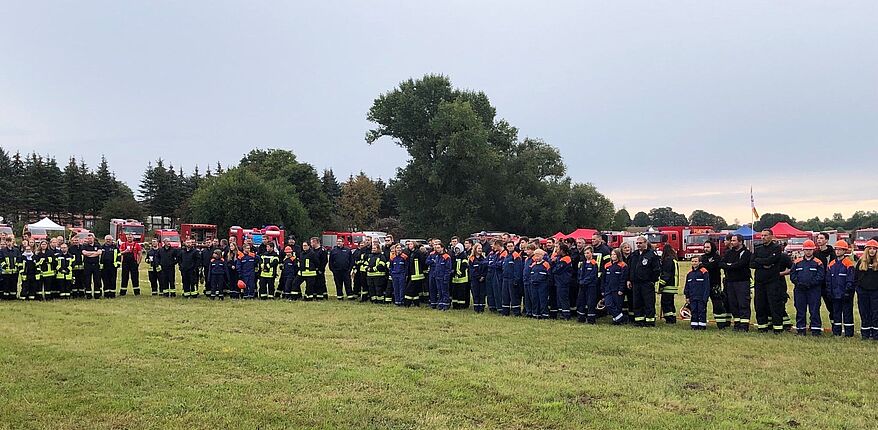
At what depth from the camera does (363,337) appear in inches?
421

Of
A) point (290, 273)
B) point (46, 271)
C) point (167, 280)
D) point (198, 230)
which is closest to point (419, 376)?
point (290, 273)

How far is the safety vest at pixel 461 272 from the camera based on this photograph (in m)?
15.3

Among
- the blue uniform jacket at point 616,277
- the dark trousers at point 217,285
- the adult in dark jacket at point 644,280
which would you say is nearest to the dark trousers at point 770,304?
the adult in dark jacket at point 644,280

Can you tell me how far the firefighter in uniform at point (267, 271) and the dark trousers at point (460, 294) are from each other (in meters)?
5.10

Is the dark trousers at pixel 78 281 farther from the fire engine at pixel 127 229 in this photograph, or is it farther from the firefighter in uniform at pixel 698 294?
the fire engine at pixel 127 229

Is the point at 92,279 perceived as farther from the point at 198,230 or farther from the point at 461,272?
the point at 198,230

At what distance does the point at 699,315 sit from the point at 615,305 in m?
1.48

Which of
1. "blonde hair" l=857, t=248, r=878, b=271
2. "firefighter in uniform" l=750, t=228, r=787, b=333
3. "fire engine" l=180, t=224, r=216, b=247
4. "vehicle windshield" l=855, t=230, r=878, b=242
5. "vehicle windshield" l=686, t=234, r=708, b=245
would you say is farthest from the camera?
"fire engine" l=180, t=224, r=216, b=247

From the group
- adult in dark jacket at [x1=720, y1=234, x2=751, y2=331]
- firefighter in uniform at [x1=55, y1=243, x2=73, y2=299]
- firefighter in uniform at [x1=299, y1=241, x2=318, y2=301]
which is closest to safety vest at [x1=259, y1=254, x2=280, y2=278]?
firefighter in uniform at [x1=299, y1=241, x2=318, y2=301]

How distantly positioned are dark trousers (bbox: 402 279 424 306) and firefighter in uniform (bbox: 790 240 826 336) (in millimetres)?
8084

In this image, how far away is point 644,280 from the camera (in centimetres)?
1208

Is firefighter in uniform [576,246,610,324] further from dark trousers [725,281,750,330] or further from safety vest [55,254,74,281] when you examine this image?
safety vest [55,254,74,281]

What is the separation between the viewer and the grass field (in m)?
6.20

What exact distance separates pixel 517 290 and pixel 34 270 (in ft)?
39.3
